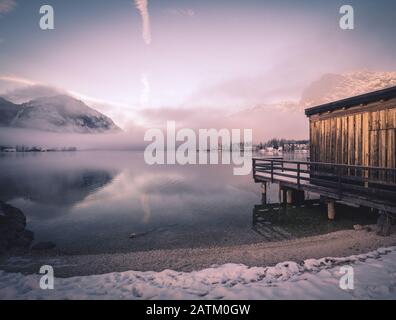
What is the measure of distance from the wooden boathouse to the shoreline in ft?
6.48

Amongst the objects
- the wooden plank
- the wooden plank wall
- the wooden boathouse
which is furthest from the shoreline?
the wooden plank wall

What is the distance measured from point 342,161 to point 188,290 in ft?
38.2

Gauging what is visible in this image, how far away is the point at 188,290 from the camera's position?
16.7 ft

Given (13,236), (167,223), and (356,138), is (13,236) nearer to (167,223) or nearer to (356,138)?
(167,223)

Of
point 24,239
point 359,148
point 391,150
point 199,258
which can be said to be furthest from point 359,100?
point 24,239

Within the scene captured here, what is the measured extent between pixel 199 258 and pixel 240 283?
2.85 metres

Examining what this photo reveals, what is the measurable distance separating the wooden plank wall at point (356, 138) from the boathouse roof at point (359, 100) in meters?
0.50

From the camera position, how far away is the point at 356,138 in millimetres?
11492

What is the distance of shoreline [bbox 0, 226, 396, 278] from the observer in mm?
7074

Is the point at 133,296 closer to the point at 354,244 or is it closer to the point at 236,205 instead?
the point at 354,244

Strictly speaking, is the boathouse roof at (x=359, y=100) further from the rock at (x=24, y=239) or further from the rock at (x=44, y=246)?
the rock at (x=24, y=239)

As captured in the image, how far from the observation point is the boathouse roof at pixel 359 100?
9.73 m
